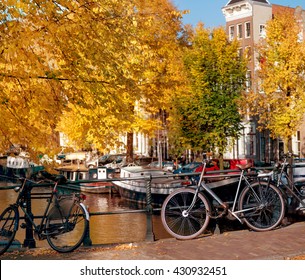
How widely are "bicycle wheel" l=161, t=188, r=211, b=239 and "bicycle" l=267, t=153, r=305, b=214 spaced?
143 centimetres

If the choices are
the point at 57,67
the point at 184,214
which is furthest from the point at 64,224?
the point at 57,67

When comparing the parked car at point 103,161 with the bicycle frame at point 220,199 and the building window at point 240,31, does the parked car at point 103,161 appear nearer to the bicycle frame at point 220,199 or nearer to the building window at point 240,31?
the building window at point 240,31

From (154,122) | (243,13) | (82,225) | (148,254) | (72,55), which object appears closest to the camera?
(148,254)

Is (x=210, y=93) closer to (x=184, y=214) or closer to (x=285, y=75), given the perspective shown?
(x=285, y=75)

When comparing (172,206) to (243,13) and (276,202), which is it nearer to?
(276,202)

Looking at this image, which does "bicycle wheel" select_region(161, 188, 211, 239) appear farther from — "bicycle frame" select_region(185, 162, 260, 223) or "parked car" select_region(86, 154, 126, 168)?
"parked car" select_region(86, 154, 126, 168)

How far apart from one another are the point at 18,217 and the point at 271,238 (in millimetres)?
3456

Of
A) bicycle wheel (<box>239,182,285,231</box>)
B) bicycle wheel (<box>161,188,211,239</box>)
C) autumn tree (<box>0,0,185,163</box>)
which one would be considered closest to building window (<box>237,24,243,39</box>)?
autumn tree (<box>0,0,185,163</box>)

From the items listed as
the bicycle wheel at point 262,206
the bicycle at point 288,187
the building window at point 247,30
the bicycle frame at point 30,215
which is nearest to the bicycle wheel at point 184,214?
the bicycle wheel at point 262,206

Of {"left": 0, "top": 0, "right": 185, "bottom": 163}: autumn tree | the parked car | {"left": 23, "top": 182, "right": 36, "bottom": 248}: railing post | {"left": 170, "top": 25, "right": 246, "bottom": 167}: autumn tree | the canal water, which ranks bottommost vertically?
the canal water

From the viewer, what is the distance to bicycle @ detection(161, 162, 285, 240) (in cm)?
817

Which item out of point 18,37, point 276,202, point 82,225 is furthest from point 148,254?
point 18,37

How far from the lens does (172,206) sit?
27.5 ft

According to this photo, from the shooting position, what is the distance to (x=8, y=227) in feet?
25.2
